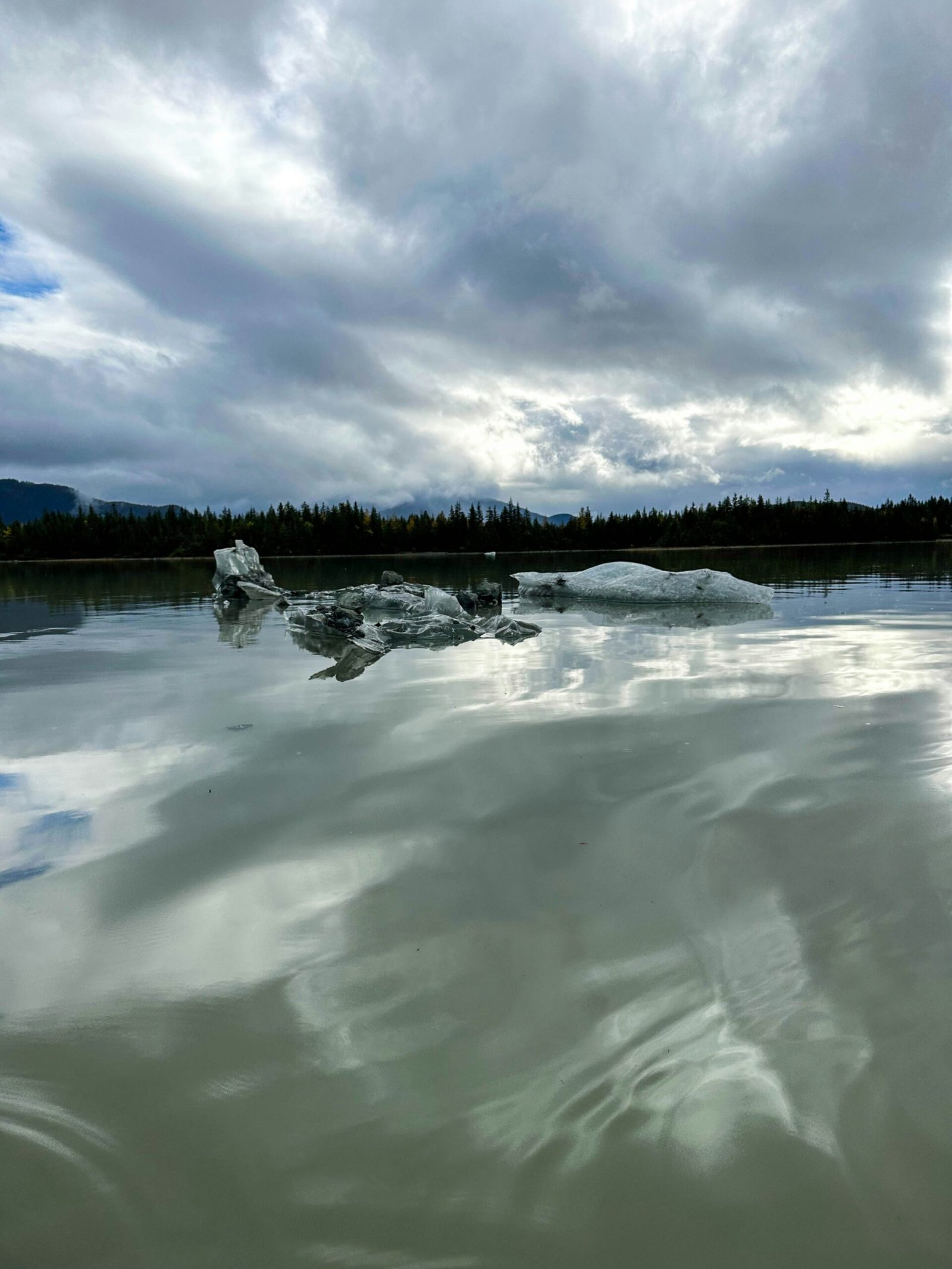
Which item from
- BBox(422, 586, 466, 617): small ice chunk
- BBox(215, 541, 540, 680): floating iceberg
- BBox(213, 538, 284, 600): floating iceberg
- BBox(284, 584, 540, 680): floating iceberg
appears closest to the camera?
BBox(284, 584, 540, 680): floating iceberg

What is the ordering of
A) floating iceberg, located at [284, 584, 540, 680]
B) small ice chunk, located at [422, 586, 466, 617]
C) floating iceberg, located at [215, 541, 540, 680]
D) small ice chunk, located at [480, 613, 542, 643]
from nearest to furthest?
floating iceberg, located at [284, 584, 540, 680]
floating iceberg, located at [215, 541, 540, 680]
small ice chunk, located at [480, 613, 542, 643]
small ice chunk, located at [422, 586, 466, 617]

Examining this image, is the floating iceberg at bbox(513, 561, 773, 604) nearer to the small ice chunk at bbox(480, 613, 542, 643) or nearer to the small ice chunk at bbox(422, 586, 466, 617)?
the small ice chunk at bbox(422, 586, 466, 617)

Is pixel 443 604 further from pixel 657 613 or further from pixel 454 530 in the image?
pixel 454 530

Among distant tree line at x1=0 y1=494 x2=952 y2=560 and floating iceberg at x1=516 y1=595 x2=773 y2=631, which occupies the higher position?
distant tree line at x1=0 y1=494 x2=952 y2=560

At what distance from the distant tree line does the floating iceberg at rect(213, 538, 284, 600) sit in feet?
295

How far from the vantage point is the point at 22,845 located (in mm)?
3838

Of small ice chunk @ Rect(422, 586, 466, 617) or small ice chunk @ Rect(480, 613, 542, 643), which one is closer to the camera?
small ice chunk @ Rect(480, 613, 542, 643)

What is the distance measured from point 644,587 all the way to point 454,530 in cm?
10822

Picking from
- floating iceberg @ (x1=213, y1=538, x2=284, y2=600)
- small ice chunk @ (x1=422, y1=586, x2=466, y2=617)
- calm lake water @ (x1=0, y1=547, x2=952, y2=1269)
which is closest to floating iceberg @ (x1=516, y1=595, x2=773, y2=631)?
small ice chunk @ (x1=422, y1=586, x2=466, y2=617)

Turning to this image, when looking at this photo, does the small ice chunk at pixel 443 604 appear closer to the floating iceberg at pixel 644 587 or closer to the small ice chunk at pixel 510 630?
the small ice chunk at pixel 510 630

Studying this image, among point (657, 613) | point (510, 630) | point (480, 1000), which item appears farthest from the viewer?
point (657, 613)

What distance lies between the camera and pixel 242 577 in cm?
2295

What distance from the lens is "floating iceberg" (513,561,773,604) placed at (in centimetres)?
1831

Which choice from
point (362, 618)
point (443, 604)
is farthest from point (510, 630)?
point (443, 604)
